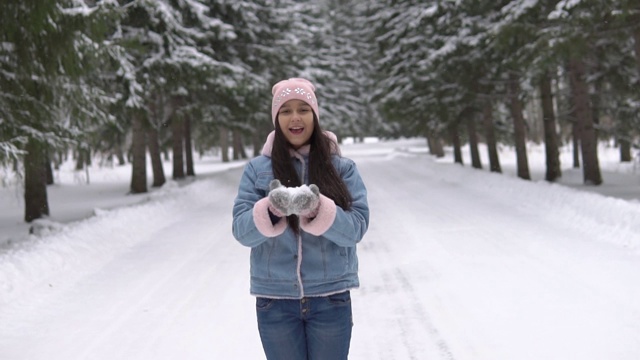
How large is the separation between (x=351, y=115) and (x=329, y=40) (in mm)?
6795

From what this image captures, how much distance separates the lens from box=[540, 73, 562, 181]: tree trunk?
16.6 meters

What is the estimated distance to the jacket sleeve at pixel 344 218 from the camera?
2197 millimetres

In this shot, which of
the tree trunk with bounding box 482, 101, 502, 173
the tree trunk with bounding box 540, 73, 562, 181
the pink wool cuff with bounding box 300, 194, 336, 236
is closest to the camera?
the pink wool cuff with bounding box 300, 194, 336, 236

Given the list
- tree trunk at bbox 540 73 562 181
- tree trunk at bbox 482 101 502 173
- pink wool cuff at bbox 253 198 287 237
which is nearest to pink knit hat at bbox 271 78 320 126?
pink wool cuff at bbox 253 198 287 237

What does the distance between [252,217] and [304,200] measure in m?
→ 0.28

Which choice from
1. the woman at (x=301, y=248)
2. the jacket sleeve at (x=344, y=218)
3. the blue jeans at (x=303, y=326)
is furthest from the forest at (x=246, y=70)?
the jacket sleeve at (x=344, y=218)

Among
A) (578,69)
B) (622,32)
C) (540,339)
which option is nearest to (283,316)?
(540,339)

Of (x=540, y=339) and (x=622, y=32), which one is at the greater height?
(x=622, y=32)

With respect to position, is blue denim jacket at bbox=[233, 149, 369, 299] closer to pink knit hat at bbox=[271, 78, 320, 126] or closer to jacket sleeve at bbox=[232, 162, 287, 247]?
jacket sleeve at bbox=[232, 162, 287, 247]

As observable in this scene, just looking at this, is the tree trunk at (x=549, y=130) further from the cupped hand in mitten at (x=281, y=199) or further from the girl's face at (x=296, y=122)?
the cupped hand in mitten at (x=281, y=199)

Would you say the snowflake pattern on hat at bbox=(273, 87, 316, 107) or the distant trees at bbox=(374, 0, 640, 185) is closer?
the snowflake pattern on hat at bbox=(273, 87, 316, 107)

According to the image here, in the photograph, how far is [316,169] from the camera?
248 cm

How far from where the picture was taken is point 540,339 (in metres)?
4.76

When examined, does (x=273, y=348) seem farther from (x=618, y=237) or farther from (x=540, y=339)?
(x=618, y=237)
